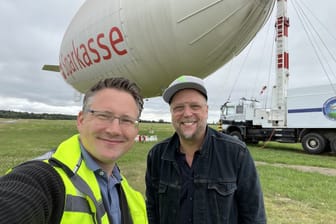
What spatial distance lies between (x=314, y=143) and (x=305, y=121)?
112cm

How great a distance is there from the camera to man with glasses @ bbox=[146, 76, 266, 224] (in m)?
1.61

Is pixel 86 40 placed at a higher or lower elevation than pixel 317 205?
higher

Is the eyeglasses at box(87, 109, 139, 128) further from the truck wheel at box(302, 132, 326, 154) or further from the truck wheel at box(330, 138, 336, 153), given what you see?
the truck wheel at box(302, 132, 326, 154)

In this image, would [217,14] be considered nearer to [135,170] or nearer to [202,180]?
[135,170]

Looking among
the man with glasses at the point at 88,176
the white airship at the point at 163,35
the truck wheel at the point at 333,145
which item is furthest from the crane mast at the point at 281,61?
the man with glasses at the point at 88,176

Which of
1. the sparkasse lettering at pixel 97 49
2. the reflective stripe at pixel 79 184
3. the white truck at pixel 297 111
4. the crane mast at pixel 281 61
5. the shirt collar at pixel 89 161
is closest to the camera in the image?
the reflective stripe at pixel 79 184

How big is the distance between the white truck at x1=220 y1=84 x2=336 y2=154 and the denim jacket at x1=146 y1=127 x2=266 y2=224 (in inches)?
450

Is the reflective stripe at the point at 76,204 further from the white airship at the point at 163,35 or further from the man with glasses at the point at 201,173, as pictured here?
the white airship at the point at 163,35

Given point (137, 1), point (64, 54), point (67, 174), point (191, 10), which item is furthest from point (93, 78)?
point (67, 174)

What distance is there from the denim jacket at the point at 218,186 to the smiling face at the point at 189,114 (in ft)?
0.34

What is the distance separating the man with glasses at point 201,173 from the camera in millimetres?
1609

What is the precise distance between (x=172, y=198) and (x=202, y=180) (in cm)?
26

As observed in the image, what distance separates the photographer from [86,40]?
7945 mm

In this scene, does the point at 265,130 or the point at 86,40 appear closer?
the point at 86,40
